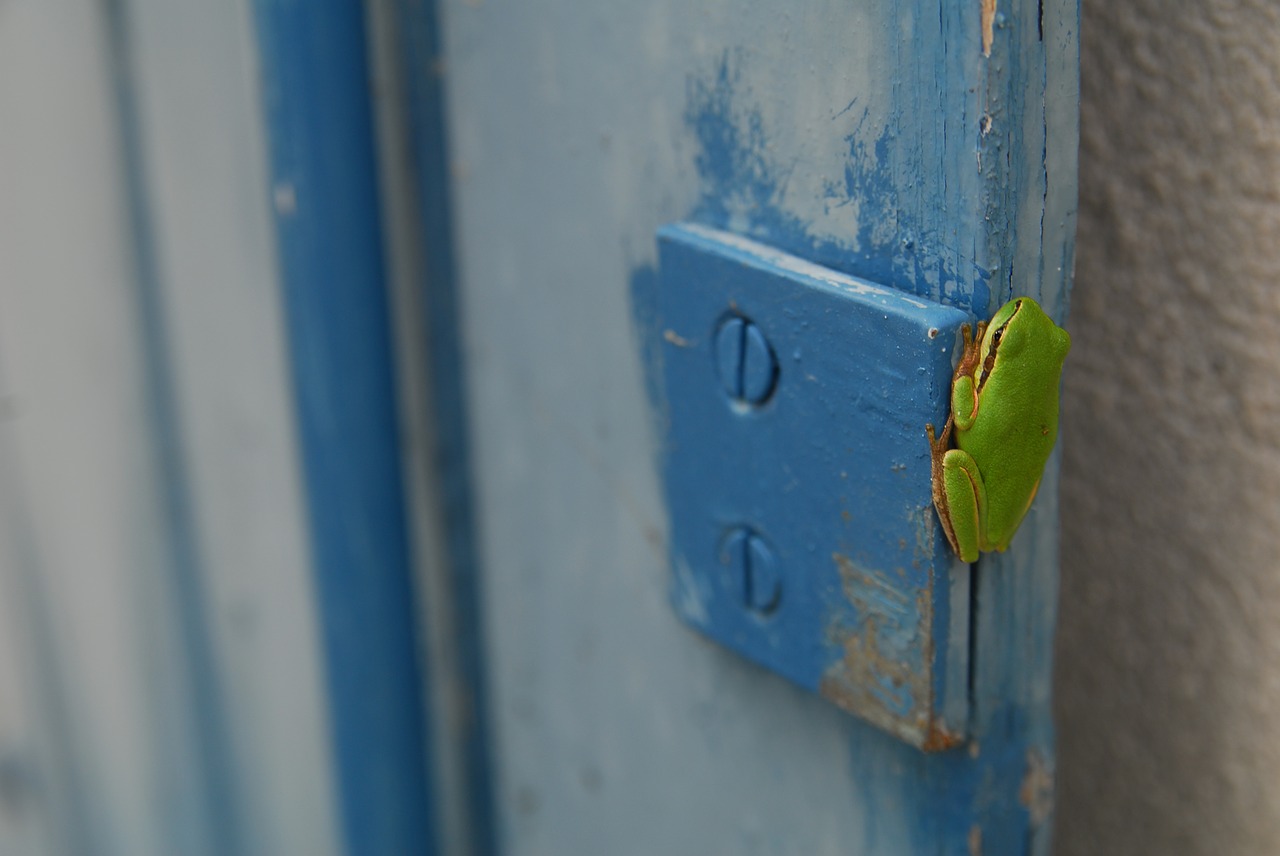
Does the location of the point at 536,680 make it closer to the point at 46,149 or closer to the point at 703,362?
the point at 703,362

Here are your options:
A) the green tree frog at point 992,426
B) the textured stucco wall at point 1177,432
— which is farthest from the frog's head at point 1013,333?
the textured stucco wall at point 1177,432

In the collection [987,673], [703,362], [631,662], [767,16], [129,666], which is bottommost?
[129,666]

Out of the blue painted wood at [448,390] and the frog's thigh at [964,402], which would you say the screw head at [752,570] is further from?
the blue painted wood at [448,390]

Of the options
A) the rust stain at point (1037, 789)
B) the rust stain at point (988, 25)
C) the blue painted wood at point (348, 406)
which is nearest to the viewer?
the rust stain at point (988, 25)

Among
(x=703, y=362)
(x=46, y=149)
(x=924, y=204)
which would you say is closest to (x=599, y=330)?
(x=703, y=362)

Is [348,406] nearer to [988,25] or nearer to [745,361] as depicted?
[745,361]

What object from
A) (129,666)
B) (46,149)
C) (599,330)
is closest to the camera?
(599,330)
